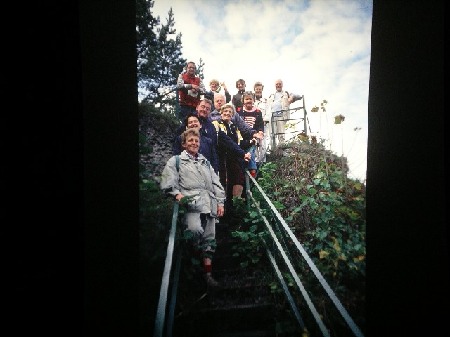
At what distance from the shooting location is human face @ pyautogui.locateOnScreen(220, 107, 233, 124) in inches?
125

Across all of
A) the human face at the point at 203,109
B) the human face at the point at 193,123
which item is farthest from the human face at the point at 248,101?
the human face at the point at 193,123

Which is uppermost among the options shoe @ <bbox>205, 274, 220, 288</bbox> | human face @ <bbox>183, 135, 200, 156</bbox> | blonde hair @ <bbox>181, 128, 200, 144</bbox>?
blonde hair @ <bbox>181, 128, 200, 144</bbox>

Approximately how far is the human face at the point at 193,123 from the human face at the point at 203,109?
73 millimetres

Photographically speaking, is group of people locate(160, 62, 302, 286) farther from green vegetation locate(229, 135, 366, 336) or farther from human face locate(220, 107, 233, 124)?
green vegetation locate(229, 135, 366, 336)

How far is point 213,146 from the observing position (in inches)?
121

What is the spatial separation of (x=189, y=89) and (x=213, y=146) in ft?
1.92

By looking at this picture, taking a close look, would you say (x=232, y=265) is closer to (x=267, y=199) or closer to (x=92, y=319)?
(x=267, y=199)

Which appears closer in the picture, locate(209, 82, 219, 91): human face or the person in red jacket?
the person in red jacket

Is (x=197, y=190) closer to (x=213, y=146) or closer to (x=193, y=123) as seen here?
(x=213, y=146)

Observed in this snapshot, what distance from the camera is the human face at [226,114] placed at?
3.18 m

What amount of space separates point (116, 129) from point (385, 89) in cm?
196

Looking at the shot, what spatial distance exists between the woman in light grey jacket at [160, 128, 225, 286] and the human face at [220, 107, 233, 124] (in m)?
0.35

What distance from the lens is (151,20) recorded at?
2695 millimetres

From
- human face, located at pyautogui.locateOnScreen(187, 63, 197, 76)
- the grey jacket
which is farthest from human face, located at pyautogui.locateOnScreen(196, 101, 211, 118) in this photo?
the grey jacket
